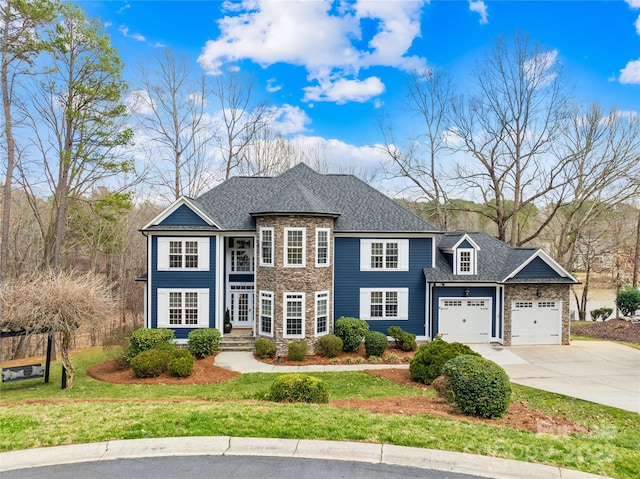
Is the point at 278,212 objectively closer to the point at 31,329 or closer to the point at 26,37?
the point at 31,329

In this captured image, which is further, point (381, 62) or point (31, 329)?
point (381, 62)

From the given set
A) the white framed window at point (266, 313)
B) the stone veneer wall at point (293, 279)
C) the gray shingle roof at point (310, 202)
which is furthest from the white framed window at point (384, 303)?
the white framed window at point (266, 313)

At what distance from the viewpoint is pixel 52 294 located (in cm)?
1345

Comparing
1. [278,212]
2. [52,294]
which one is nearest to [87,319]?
[52,294]

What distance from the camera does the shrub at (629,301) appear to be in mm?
26266

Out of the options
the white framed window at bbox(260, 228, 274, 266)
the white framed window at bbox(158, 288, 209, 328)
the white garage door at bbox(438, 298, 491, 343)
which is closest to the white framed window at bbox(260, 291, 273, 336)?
the white framed window at bbox(260, 228, 274, 266)

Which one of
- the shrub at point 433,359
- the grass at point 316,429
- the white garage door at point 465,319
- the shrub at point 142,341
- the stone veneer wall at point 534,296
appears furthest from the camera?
the white garage door at point 465,319

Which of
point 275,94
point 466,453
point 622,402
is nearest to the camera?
point 466,453

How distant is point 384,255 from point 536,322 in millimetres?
8019

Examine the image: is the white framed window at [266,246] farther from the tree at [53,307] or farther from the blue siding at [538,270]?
the blue siding at [538,270]

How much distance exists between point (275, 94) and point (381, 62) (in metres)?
9.50

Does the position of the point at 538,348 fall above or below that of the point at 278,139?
below

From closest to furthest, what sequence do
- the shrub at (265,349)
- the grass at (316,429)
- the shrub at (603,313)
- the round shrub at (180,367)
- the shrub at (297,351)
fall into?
the grass at (316,429), the round shrub at (180,367), the shrub at (297,351), the shrub at (265,349), the shrub at (603,313)

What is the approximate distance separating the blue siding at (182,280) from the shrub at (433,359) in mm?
9680
